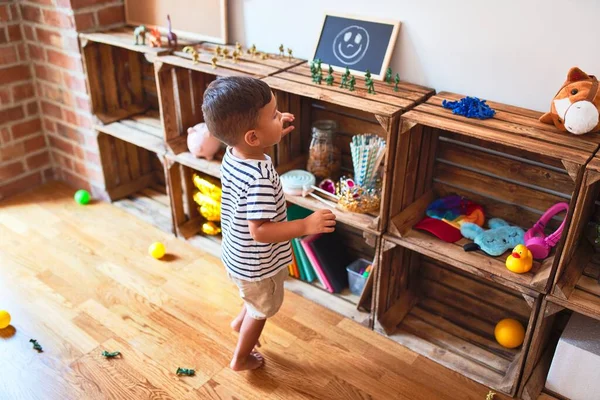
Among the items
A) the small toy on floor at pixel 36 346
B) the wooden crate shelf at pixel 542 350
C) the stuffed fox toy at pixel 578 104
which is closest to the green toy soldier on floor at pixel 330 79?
the stuffed fox toy at pixel 578 104

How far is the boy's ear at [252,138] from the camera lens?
4.97 feet

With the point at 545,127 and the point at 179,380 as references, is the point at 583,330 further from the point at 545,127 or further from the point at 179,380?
the point at 179,380

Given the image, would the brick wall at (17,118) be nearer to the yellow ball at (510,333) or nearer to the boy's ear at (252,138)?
the boy's ear at (252,138)

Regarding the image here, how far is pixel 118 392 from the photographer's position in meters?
1.82

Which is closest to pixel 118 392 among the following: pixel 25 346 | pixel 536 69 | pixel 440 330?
pixel 25 346

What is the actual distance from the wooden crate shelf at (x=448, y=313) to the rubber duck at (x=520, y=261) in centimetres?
26

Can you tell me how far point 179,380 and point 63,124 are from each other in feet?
5.45

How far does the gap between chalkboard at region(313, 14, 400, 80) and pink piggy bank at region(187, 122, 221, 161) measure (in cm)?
57

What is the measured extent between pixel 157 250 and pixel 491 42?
1.57 m

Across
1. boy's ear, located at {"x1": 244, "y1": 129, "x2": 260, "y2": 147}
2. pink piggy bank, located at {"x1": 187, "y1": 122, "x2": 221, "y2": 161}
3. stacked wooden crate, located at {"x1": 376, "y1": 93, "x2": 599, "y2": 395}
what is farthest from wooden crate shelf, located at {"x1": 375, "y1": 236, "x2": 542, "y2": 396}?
pink piggy bank, located at {"x1": 187, "y1": 122, "x2": 221, "y2": 161}

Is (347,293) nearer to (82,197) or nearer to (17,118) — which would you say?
(82,197)

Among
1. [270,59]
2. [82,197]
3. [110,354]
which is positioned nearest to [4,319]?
[110,354]

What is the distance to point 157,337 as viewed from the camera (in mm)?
2051

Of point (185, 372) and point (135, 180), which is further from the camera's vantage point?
point (135, 180)
